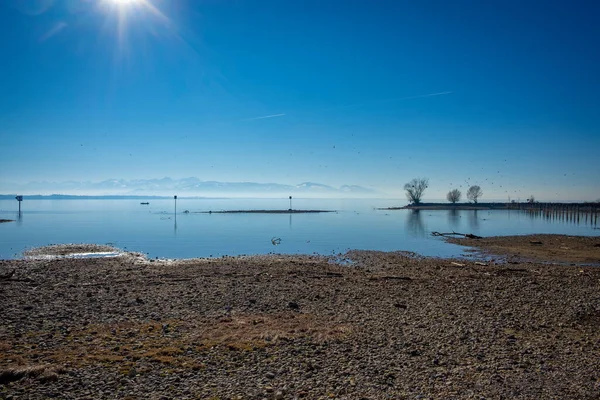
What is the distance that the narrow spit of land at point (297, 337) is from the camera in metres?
7.76

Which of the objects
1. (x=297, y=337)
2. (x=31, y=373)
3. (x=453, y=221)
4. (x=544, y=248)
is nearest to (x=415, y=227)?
(x=453, y=221)

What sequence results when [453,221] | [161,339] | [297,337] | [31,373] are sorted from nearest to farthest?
[31,373] < [161,339] < [297,337] < [453,221]

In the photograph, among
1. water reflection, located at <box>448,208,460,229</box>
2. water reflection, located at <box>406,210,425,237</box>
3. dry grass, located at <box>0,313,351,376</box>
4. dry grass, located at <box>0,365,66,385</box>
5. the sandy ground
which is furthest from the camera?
water reflection, located at <box>448,208,460,229</box>

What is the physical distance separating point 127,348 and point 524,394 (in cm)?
825

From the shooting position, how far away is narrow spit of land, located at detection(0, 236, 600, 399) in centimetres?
776

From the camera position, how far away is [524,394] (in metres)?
7.56

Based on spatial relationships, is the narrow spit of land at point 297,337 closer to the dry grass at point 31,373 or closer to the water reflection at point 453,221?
the dry grass at point 31,373

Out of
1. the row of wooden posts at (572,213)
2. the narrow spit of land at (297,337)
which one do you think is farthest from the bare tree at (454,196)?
the narrow spit of land at (297,337)

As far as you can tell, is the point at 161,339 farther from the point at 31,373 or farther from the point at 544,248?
the point at 544,248

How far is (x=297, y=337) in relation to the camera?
10.7 meters

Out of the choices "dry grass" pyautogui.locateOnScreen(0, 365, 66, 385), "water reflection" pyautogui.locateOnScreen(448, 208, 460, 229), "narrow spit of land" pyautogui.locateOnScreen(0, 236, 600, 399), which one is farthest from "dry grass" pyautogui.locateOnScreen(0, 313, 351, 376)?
"water reflection" pyautogui.locateOnScreen(448, 208, 460, 229)

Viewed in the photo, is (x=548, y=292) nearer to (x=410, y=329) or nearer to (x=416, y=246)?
(x=410, y=329)

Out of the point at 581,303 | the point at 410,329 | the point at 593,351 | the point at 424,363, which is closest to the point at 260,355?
the point at 424,363

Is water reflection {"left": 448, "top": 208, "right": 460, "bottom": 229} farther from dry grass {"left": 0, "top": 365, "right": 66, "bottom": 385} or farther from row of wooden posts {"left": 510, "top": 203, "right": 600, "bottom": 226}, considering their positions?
dry grass {"left": 0, "top": 365, "right": 66, "bottom": 385}
